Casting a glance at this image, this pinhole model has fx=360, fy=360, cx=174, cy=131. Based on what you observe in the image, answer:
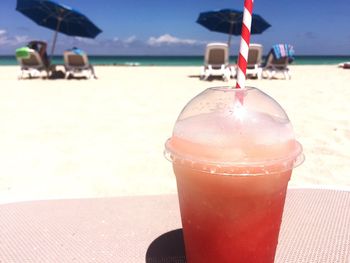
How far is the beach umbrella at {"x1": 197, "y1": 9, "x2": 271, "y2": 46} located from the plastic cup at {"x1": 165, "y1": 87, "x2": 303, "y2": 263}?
13427 mm

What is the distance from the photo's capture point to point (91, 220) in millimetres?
1998

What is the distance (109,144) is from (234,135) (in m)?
3.09

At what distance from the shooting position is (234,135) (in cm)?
125

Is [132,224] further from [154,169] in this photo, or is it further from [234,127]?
[154,169]

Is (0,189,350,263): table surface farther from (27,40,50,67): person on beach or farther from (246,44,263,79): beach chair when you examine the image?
(27,40,50,67): person on beach

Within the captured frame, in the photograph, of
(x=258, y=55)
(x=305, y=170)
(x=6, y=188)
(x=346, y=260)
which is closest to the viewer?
(x=346, y=260)

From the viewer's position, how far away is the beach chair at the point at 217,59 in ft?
36.0

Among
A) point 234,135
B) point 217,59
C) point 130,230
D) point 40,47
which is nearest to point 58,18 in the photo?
point 40,47

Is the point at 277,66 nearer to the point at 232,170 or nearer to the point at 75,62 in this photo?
the point at 75,62

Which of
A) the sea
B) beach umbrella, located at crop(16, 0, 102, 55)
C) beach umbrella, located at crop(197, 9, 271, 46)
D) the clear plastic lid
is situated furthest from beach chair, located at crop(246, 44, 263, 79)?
the sea

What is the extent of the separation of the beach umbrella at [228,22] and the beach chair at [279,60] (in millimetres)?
2608

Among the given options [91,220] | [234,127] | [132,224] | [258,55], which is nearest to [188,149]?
[234,127]

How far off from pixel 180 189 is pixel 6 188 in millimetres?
2097

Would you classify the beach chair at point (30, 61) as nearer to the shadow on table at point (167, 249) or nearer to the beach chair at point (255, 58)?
the beach chair at point (255, 58)
